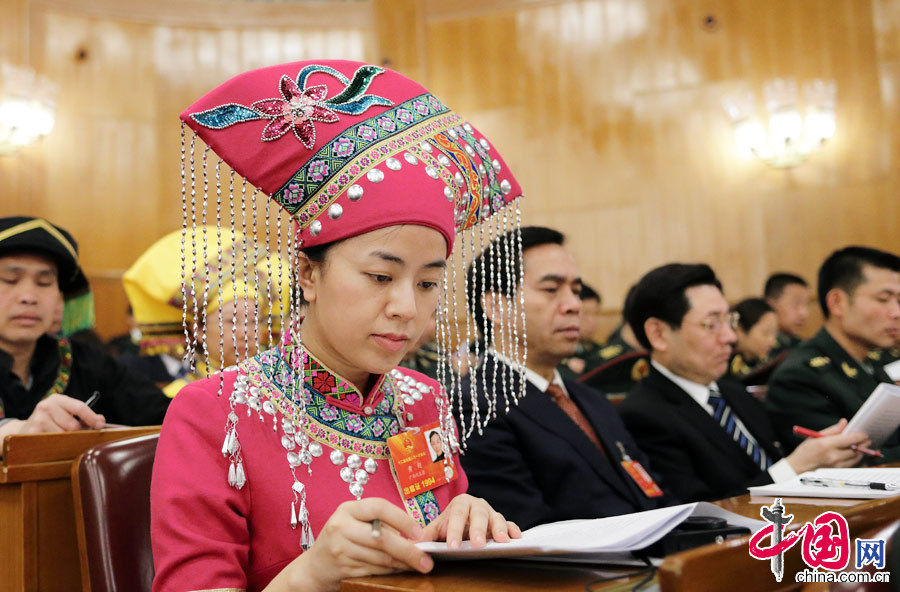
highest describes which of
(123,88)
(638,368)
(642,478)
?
(123,88)

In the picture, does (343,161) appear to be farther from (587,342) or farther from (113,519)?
(587,342)

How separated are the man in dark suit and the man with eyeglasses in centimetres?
19

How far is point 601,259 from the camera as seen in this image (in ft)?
20.9

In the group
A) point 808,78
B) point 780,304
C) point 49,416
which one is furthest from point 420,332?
point 808,78

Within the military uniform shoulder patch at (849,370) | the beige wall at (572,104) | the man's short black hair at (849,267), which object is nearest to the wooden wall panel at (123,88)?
the beige wall at (572,104)

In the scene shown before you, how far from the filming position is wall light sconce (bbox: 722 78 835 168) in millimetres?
5852

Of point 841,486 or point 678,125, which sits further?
point 678,125

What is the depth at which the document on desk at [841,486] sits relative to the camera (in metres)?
1.47

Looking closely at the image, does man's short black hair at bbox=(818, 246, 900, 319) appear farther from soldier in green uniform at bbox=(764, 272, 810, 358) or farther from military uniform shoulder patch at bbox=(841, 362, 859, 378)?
soldier in green uniform at bbox=(764, 272, 810, 358)

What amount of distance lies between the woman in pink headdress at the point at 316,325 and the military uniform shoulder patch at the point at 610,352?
12.1ft

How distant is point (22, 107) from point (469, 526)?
5.77 meters

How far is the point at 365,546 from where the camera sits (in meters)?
0.92

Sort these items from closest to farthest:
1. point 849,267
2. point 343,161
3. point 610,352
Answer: point 343,161 < point 849,267 < point 610,352

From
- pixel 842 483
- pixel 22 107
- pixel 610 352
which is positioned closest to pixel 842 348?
pixel 842 483
